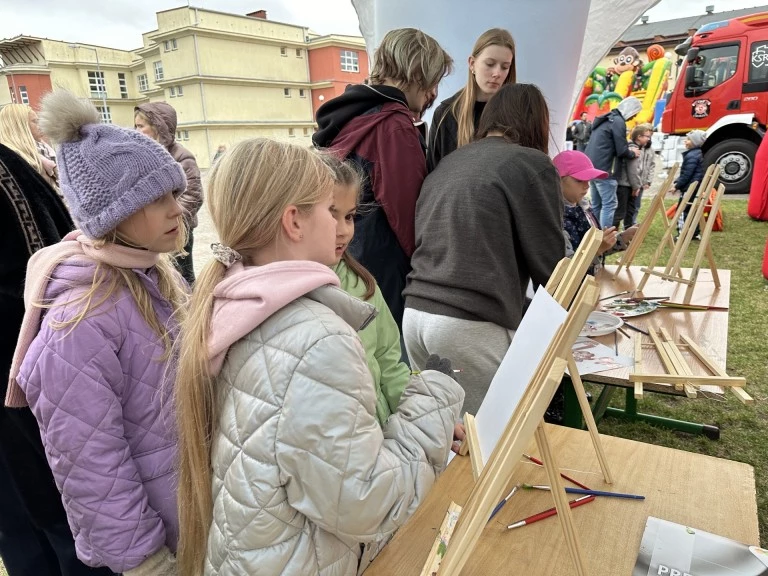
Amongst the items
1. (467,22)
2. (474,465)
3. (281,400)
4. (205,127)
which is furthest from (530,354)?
(205,127)

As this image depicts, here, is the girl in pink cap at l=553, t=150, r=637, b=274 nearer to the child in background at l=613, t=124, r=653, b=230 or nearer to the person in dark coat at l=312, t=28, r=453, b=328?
the person in dark coat at l=312, t=28, r=453, b=328

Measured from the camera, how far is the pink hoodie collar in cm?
81

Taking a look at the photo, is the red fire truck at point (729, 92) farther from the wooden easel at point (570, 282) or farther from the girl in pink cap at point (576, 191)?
the wooden easel at point (570, 282)

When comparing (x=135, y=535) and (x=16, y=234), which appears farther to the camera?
(x=16, y=234)

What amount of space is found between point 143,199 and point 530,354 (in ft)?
2.77

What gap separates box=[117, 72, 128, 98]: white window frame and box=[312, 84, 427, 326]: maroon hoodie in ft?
134

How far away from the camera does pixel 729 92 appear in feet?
28.7

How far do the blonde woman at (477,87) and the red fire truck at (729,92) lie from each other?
790 cm

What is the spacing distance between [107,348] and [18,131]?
206 centimetres

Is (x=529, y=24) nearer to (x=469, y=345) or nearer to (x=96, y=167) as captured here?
(x=469, y=345)

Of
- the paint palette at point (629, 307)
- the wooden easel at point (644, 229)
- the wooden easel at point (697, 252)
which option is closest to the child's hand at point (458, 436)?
the paint palette at point (629, 307)

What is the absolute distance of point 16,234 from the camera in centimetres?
133

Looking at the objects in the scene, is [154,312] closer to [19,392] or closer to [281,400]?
[19,392]

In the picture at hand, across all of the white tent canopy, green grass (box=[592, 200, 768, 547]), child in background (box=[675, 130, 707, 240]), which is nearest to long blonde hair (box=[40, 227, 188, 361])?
green grass (box=[592, 200, 768, 547])
